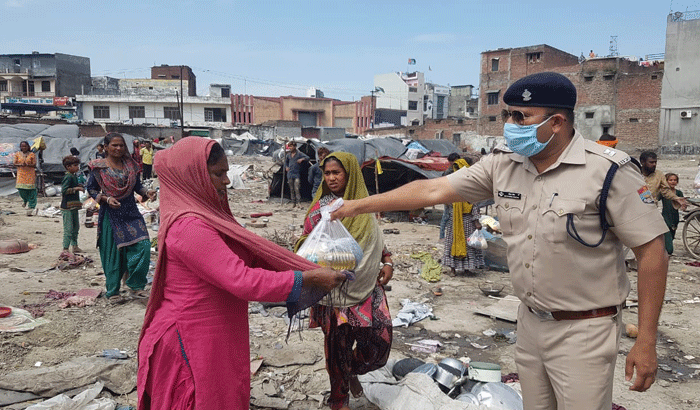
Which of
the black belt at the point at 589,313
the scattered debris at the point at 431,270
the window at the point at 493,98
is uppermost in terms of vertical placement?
the window at the point at 493,98

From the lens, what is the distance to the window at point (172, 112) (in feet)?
139

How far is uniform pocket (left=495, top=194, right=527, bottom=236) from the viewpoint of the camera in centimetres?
201

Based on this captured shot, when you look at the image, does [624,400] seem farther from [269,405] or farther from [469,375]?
[269,405]

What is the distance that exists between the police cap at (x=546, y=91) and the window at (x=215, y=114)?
144ft

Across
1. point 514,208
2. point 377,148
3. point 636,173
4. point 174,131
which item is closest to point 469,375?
point 514,208

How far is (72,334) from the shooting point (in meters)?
4.67

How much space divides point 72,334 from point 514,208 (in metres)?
4.31

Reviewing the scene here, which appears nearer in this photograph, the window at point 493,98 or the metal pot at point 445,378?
the metal pot at point 445,378

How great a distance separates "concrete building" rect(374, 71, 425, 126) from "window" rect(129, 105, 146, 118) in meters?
26.6

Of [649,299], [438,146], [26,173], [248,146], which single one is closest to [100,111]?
[248,146]

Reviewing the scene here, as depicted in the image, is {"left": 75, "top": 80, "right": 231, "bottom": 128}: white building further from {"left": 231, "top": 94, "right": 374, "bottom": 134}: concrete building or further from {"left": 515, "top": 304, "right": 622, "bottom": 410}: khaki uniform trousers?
{"left": 515, "top": 304, "right": 622, "bottom": 410}: khaki uniform trousers

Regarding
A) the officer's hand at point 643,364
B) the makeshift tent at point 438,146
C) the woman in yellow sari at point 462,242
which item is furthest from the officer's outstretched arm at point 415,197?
the makeshift tent at point 438,146

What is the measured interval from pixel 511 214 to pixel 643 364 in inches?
27.7

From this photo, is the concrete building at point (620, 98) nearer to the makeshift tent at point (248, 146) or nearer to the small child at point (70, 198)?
the makeshift tent at point (248, 146)
